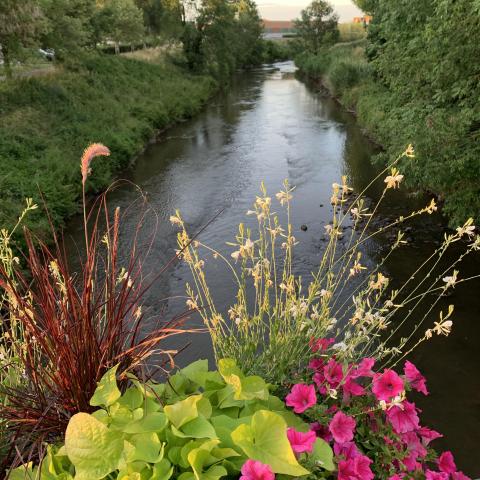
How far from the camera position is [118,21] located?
24438 mm

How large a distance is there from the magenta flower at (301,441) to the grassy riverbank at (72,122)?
13.3 ft

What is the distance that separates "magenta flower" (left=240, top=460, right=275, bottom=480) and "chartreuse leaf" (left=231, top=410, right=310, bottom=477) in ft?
0.20

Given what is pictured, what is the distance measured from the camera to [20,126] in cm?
1237

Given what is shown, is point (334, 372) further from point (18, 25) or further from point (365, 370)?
point (18, 25)

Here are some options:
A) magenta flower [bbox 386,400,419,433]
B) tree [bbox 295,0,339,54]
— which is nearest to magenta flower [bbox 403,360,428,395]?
magenta flower [bbox 386,400,419,433]

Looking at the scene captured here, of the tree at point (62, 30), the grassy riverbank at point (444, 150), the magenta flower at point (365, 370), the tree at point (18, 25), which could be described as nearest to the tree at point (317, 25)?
the tree at point (62, 30)

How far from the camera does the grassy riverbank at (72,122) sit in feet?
33.3

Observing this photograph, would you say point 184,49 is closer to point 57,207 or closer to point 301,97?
point 301,97

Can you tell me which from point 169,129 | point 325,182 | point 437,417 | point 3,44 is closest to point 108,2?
point 169,129

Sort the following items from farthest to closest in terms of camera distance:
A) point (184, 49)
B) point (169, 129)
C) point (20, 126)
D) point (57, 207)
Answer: point (184, 49) → point (169, 129) → point (20, 126) → point (57, 207)

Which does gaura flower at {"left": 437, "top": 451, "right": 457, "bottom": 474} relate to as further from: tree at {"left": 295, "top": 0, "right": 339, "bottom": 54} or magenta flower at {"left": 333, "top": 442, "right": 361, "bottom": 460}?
tree at {"left": 295, "top": 0, "right": 339, "bottom": 54}

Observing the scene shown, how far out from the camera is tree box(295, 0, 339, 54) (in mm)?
45438

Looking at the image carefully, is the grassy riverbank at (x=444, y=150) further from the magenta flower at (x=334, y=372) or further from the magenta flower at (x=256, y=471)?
the magenta flower at (x=256, y=471)

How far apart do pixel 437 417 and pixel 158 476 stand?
443 cm
